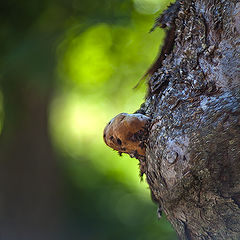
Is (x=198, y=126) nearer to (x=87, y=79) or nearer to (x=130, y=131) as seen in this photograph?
(x=130, y=131)

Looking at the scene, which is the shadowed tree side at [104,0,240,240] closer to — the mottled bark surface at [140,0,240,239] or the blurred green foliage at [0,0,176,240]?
the mottled bark surface at [140,0,240,239]

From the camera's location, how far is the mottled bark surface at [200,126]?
655mm

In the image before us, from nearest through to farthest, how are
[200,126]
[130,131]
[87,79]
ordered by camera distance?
[200,126]
[130,131]
[87,79]

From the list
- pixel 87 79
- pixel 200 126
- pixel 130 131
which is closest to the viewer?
pixel 200 126

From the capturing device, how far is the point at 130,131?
78 cm

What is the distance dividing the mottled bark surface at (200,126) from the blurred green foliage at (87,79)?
2.27 metres

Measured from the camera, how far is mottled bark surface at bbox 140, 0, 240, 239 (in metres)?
0.65

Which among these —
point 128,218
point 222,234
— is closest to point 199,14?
point 222,234

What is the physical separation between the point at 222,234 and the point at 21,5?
3.35m

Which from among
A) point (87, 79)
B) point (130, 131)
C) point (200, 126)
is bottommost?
point (200, 126)

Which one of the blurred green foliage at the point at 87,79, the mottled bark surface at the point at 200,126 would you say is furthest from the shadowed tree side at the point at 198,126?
the blurred green foliage at the point at 87,79

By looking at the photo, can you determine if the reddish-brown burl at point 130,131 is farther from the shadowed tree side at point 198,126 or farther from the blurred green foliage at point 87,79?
the blurred green foliage at point 87,79

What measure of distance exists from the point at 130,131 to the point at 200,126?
159 millimetres

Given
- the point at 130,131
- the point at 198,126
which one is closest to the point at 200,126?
the point at 198,126
